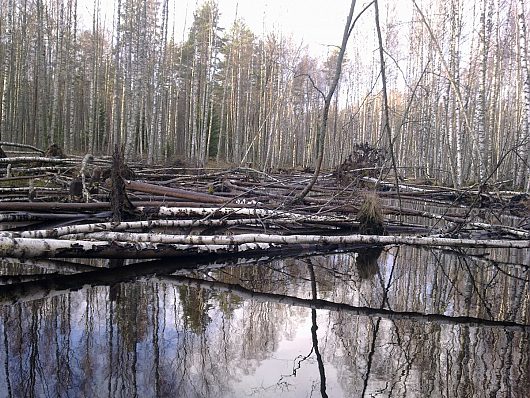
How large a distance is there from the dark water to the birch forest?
33.5ft

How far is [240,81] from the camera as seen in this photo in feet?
99.8

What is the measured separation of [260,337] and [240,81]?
1136 inches

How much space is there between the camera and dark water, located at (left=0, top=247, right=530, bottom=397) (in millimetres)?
2346

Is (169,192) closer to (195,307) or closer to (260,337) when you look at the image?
(195,307)

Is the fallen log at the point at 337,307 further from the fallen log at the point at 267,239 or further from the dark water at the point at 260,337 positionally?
the fallen log at the point at 267,239

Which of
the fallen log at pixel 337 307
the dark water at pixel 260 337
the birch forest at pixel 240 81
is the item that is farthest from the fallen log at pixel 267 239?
the birch forest at pixel 240 81

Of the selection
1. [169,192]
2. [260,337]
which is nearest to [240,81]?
[169,192]

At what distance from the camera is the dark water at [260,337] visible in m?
2.35

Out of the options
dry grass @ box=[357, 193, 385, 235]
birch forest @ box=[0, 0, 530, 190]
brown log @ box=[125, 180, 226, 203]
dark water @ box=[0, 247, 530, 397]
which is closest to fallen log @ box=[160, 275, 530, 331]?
dark water @ box=[0, 247, 530, 397]

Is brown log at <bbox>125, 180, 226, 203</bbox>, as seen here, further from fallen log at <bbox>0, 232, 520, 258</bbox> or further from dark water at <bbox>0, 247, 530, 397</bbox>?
dark water at <bbox>0, 247, 530, 397</bbox>

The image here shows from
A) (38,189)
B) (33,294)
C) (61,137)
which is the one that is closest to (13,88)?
(61,137)

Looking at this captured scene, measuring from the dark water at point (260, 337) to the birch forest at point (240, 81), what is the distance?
33.5 ft

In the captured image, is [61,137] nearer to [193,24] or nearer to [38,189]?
[193,24]

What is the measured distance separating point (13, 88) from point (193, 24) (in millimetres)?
12121
